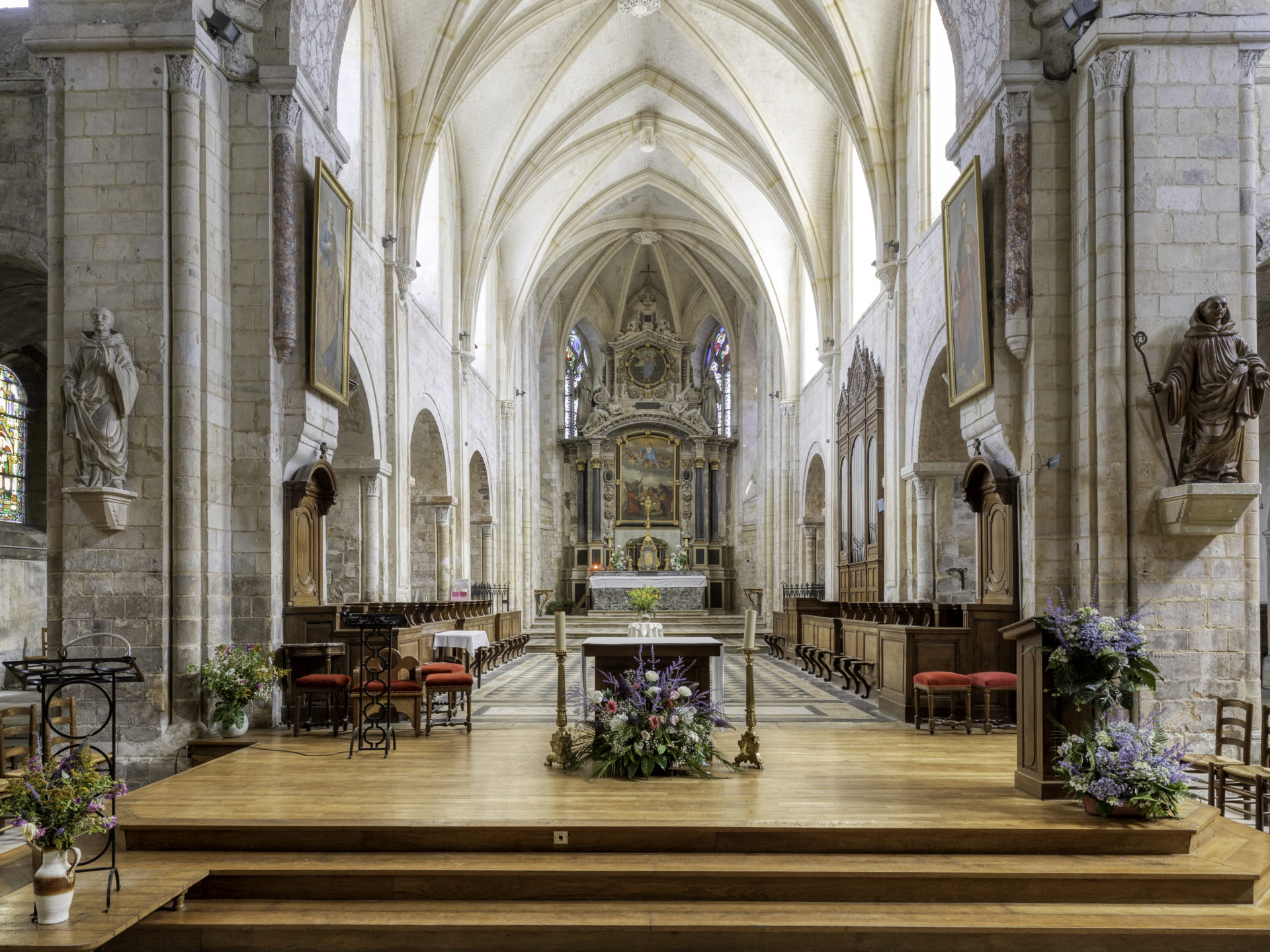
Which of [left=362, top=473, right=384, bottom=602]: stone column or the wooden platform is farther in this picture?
[left=362, top=473, right=384, bottom=602]: stone column

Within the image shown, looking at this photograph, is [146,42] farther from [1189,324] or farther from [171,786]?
[1189,324]

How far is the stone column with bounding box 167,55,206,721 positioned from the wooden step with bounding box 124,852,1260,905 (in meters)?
3.73

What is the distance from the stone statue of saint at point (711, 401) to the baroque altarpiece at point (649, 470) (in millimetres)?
275

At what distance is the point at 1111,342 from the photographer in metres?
8.60

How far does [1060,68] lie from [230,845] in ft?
30.2

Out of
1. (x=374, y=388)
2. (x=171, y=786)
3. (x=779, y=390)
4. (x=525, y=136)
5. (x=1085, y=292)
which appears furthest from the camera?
(x=779, y=390)

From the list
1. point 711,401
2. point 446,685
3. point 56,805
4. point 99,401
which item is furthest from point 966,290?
point 711,401

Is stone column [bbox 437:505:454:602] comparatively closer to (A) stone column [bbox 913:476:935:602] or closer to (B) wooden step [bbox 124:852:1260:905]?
(A) stone column [bbox 913:476:935:602]

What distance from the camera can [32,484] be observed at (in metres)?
16.9

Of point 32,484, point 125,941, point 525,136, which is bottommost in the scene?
point 125,941

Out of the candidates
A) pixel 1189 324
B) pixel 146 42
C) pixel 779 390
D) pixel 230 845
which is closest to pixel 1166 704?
pixel 1189 324

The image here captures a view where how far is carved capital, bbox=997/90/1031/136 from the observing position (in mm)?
9266

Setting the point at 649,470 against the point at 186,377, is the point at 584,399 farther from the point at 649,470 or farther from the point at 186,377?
the point at 186,377

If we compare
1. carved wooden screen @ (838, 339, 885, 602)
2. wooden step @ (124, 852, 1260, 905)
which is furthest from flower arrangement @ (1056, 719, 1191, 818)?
carved wooden screen @ (838, 339, 885, 602)
